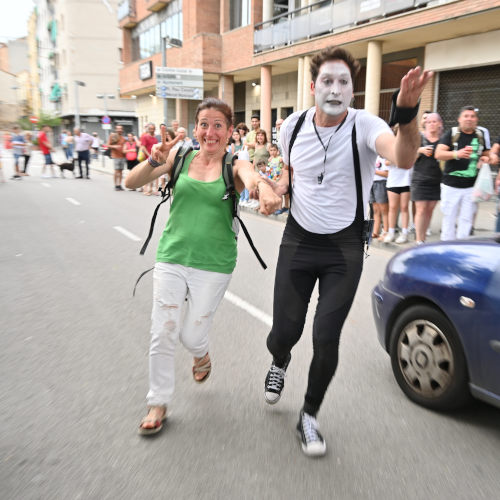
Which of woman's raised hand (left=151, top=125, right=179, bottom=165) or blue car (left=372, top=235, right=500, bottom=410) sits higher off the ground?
woman's raised hand (left=151, top=125, right=179, bottom=165)

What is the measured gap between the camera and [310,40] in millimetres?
21203

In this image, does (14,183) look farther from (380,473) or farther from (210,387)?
(380,473)

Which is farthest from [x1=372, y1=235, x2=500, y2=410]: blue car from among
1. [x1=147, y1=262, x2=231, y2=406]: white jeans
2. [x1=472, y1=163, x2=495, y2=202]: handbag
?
[x1=472, y1=163, x2=495, y2=202]: handbag

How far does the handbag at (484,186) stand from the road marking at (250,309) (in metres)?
3.53

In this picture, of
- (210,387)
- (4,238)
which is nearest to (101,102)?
(4,238)

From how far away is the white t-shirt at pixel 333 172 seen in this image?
9.10ft

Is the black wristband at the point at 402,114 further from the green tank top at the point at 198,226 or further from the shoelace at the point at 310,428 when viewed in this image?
the shoelace at the point at 310,428

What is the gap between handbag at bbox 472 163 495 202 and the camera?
6781 mm

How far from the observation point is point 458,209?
292 inches

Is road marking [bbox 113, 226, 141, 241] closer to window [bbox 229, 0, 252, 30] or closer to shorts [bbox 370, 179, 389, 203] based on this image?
shorts [bbox 370, 179, 389, 203]

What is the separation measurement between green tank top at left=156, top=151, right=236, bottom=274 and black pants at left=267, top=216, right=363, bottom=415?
1.28 ft

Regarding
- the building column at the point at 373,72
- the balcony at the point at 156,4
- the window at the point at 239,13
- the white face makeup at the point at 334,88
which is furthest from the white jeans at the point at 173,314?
the balcony at the point at 156,4

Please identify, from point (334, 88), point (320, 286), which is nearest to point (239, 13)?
point (334, 88)

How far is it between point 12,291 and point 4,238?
11.7 feet
